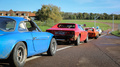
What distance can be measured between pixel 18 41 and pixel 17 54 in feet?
1.08

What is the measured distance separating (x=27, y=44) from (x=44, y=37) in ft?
4.23

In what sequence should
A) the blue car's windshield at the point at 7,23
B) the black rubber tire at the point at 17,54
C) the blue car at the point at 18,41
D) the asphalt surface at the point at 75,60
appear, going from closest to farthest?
the blue car at the point at 18,41 → the black rubber tire at the point at 17,54 → the blue car's windshield at the point at 7,23 → the asphalt surface at the point at 75,60

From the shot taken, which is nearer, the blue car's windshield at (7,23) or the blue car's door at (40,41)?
the blue car's windshield at (7,23)

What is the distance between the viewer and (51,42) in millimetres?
7141

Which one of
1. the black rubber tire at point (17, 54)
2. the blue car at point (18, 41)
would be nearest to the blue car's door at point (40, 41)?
the blue car at point (18, 41)

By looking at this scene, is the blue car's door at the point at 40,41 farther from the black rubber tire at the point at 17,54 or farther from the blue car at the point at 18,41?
the black rubber tire at the point at 17,54

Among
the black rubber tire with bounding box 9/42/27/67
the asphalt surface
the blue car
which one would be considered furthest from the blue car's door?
the black rubber tire with bounding box 9/42/27/67

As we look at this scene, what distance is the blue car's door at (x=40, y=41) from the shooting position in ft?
→ 19.0

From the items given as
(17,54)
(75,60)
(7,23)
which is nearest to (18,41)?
(17,54)

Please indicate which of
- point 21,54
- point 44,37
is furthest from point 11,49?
point 44,37

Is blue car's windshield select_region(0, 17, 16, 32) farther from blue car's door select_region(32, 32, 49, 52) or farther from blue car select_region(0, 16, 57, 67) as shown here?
blue car's door select_region(32, 32, 49, 52)

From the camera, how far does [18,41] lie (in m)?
4.79

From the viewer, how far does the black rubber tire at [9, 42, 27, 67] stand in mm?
4567

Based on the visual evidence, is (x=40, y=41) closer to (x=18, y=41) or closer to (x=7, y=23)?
(x=7, y=23)
